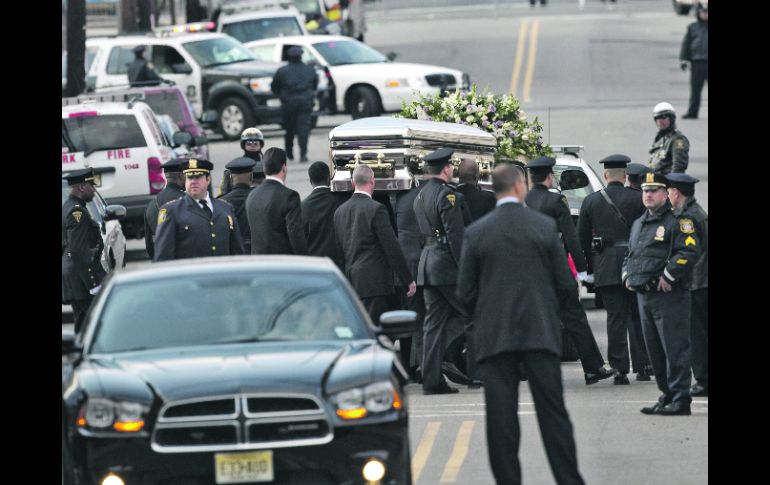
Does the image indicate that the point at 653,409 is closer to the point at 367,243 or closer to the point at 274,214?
the point at 367,243

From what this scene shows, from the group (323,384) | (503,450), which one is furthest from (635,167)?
(323,384)

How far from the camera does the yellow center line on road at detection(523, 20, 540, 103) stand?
1544 inches

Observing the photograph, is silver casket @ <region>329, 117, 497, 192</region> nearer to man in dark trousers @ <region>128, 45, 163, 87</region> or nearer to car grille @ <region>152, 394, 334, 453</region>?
car grille @ <region>152, 394, 334, 453</region>

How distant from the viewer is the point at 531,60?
45312 millimetres

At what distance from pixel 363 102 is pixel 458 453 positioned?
860 inches

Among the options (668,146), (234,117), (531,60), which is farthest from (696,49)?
(531,60)

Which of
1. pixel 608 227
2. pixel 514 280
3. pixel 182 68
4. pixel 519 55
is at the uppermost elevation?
pixel 182 68

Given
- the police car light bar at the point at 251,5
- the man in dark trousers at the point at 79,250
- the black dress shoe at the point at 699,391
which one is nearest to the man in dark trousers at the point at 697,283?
the black dress shoe at the point at 699,391

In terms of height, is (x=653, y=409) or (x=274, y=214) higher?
(x=274, y=214)

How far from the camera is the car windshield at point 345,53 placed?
111 feet

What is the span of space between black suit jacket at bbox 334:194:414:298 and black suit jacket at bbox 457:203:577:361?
382cm

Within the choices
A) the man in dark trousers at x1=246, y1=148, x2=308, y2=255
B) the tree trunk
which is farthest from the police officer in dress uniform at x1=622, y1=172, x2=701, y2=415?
the tree trunk

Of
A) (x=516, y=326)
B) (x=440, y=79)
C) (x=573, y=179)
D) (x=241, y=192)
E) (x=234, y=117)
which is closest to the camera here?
(x=516, y=326)
